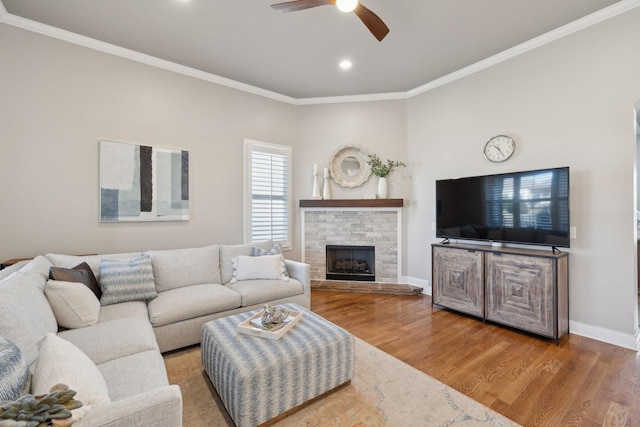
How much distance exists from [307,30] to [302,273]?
2.66 meters

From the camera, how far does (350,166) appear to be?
482cm

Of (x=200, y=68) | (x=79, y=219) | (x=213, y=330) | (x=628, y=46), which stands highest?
(x=200, y=68)

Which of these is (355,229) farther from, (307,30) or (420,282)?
(307,30)

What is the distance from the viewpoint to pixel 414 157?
4559mm

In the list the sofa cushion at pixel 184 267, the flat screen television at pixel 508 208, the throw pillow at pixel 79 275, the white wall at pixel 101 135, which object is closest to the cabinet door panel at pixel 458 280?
the flat screen television at pixel 508 208

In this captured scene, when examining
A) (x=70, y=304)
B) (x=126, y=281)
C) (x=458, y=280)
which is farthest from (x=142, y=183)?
(x=458, y=280)

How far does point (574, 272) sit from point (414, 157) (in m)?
2.43

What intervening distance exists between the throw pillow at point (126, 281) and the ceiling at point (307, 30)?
2360 millimetres

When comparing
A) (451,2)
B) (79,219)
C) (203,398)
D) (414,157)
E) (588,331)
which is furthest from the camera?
(414,157)

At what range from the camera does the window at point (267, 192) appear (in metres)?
4.31

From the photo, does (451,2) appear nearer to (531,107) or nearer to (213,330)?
(531,107)

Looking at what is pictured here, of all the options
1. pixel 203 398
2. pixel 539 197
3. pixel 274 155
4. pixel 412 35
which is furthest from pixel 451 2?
pixel 203 398

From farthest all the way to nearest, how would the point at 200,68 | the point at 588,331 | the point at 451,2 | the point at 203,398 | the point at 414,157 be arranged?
the point at 414,157 < the point at 200,68 < the point at 588,331 < the point at 451,2 < the point at 203,398

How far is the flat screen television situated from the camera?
2865 millimetres
